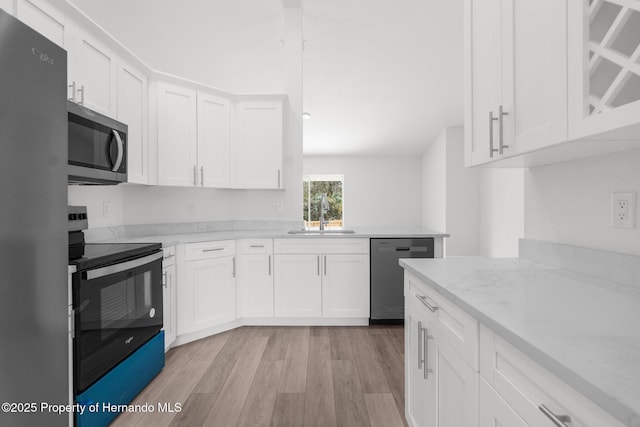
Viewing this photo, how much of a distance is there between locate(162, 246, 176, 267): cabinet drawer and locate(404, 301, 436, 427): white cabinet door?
172cm

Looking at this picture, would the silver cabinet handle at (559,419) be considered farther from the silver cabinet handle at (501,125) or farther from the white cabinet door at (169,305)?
the white cabinet door at (169,305)

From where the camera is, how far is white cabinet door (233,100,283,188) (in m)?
3.41

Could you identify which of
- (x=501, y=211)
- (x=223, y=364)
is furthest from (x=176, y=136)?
(x=501, y=211)

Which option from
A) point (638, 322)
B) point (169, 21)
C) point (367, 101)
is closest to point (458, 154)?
point (367, 101)

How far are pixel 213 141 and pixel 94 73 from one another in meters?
1.19

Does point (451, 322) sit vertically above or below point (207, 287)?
above

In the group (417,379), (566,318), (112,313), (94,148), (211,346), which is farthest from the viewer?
(211,346)

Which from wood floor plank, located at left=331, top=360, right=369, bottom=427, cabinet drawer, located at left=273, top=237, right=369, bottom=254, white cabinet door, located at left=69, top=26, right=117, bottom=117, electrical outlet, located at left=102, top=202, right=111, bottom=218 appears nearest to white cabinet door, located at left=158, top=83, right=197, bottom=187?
electrical outlet, located at left=102, top=202, right=111, bottom=218

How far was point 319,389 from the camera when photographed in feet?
6.60

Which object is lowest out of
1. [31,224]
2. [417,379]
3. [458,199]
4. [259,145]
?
[417,379]

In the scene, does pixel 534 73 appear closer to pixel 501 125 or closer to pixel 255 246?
pixel 501 125

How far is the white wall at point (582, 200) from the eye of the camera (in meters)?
1.14

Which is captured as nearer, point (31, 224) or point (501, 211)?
point (31, 224)

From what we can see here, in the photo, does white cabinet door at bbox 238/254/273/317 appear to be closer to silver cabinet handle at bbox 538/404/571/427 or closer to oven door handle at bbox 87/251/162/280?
oven door handle at bbox 87/251/162/280
